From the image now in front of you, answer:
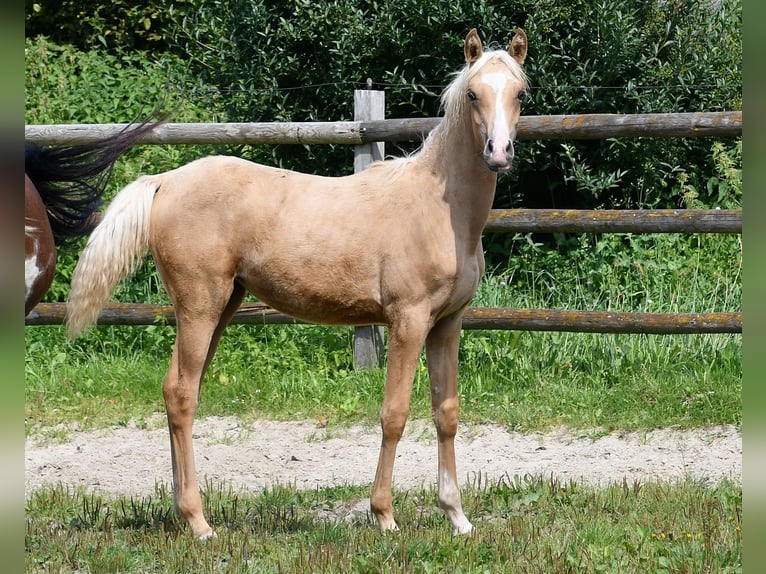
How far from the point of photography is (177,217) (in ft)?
13.4

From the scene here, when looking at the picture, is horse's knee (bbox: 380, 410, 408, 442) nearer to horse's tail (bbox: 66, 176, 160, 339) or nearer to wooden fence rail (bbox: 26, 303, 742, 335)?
horse's tail (bbox: 66, 176, 160, 339)

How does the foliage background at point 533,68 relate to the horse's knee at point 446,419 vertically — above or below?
above

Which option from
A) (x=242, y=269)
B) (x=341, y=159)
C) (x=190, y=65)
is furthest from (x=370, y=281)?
(x=190, y=65)

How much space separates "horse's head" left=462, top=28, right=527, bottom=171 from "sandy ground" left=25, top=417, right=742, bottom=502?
2.07m

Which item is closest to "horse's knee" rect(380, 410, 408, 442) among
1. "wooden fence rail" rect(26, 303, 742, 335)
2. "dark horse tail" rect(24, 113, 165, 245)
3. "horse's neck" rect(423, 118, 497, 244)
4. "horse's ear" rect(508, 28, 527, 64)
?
"horse's neck" rect(423, 118, 497, 244)

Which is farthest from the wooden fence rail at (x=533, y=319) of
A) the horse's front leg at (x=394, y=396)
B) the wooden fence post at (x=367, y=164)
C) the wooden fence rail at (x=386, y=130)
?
the horse's front leg at (x=394, y=396)

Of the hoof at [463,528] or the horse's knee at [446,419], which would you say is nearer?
the hoof at [463,528]

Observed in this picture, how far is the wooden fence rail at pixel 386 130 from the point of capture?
5.94 metres

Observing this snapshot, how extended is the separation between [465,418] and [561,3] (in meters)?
3.81

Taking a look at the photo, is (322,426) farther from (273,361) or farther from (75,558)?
(75,558)

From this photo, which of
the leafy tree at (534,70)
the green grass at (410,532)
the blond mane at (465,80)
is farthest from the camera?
the leafy tree at (534,70)

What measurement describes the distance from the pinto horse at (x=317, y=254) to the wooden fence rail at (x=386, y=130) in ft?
6.03

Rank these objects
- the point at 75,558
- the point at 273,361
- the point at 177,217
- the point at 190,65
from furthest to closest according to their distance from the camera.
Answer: the point at 190,65
the point at 273,361
the point at 177,217
the point at 75,558

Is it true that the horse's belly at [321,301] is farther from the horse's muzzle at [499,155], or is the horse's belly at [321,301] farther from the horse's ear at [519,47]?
the horse's ear at [519,47]
